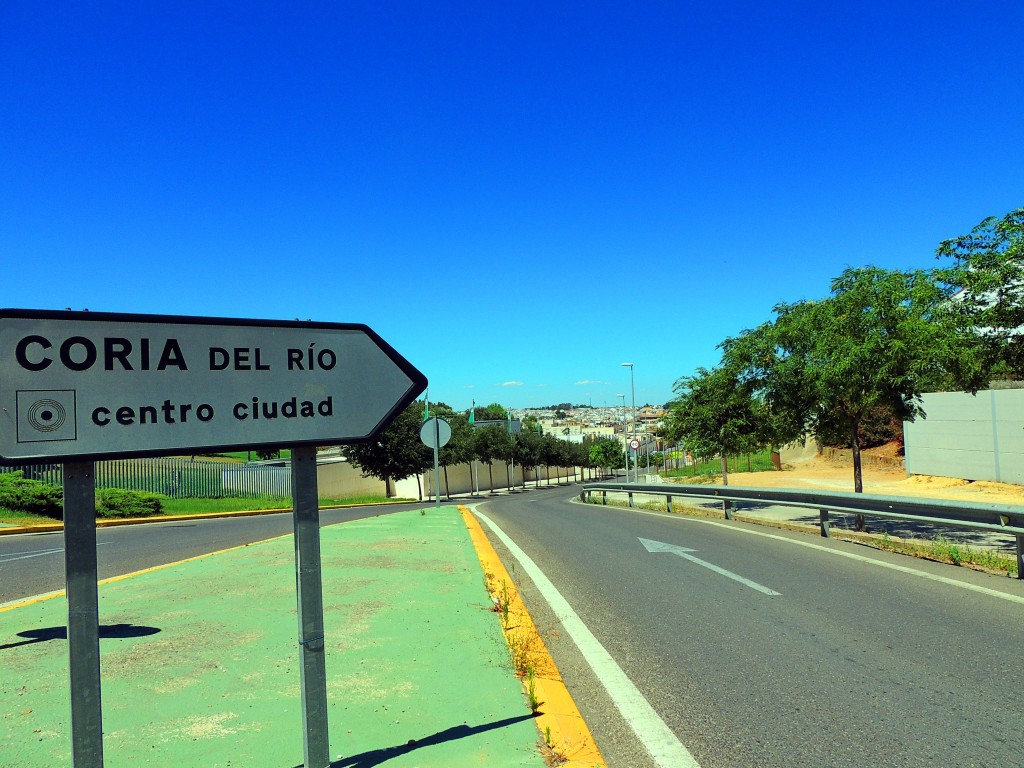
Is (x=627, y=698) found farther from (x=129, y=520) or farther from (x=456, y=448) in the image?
(x=456, y=448)

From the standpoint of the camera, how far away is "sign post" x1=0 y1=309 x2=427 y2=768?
247 cm

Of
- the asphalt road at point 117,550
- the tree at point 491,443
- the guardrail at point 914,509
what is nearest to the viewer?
the guardrail at point 914,509

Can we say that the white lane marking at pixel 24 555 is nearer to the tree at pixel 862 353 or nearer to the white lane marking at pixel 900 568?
the white lane marking at pixel 900 568

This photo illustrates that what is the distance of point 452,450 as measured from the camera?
52438 mm

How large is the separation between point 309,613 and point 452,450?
163ft

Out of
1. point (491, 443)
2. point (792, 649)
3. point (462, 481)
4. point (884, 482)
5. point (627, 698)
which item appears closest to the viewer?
point (627, 698)

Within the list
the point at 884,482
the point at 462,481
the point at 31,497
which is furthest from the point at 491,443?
the point at 31,497

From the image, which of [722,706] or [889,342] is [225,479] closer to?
[889,342]

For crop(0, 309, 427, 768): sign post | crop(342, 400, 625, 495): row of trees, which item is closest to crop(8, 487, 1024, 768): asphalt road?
crop(0, 309, 427, 768): sign post

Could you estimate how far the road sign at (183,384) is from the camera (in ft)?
8.11

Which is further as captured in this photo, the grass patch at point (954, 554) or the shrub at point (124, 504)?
the shrub at point (124, 504)

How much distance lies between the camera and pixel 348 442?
10.4 feet

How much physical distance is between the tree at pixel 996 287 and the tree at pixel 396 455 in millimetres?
36399

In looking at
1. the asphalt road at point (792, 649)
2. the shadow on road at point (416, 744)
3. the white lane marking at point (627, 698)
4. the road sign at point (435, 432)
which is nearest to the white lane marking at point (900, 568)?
the asphalt road at point (792, 649)
